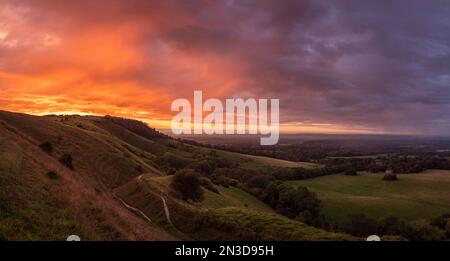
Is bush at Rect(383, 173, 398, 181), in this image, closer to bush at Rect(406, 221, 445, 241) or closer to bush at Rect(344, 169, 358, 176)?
bush at Rect(344, 169, 358, 176)

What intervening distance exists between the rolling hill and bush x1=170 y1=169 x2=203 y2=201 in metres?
1.78

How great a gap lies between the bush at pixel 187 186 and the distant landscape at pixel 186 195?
17 centimetres

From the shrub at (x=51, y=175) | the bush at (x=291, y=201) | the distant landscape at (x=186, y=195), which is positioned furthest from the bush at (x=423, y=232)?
the shrub at (x=51, y=175)

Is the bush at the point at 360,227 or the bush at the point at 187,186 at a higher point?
the bush at the point at 187,186

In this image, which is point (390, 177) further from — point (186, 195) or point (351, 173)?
point (186, 195)

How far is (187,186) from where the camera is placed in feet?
203

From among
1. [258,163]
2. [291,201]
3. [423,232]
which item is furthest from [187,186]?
[258,163]

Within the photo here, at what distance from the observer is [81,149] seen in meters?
80.9

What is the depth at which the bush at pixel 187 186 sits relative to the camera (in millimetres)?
61047

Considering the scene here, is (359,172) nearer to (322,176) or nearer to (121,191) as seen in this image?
(322,176)

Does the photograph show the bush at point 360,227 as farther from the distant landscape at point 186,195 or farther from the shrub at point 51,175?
the shrub at point 51,175
